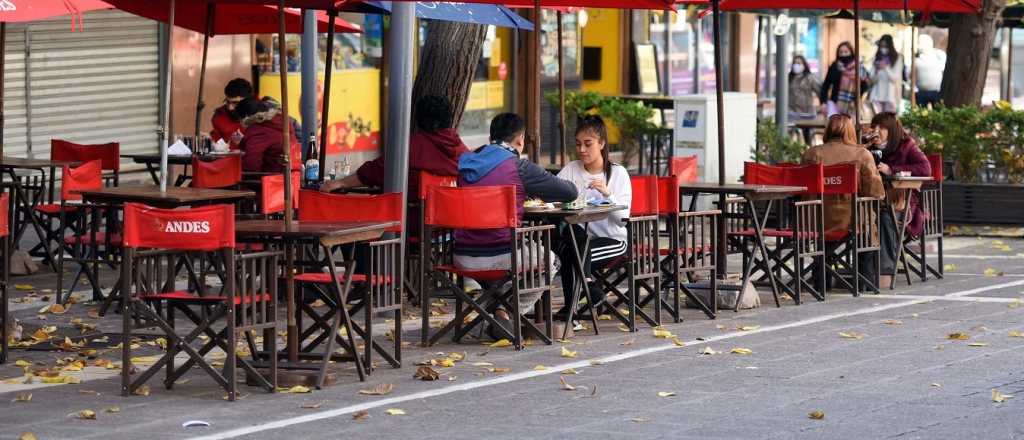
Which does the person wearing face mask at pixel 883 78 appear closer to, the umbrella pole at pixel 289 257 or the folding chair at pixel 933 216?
the folding chair at pixel 933 216

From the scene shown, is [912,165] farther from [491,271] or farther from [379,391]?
[379,391]

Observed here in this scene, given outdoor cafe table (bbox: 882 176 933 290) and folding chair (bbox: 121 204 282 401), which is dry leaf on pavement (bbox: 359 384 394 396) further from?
outdoor cafe table (bbox: 882 176 933 290)

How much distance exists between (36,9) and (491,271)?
3.39m

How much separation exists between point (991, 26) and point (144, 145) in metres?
9.44

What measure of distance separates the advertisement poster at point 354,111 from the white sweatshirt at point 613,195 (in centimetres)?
1066

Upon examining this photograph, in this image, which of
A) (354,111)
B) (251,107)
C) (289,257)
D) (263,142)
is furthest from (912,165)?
(354,111)

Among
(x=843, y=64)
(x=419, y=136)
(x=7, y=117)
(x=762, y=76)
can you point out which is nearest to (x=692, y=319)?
(x=419, y=136)

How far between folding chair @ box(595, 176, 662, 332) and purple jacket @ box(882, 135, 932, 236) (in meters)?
3.35

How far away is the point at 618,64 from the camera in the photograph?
29531 mm

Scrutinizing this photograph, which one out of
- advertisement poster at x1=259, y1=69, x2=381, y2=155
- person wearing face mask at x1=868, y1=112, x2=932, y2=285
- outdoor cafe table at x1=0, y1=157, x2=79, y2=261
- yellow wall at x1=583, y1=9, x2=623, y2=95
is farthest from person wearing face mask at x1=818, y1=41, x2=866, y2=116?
outdoor cafe table at x1=0, y1=157, x2=79, y2=261

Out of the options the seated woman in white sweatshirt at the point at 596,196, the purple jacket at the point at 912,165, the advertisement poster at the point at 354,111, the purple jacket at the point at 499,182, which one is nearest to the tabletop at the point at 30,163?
the purple jacket at the point at 499,182

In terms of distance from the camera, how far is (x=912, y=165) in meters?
14.6

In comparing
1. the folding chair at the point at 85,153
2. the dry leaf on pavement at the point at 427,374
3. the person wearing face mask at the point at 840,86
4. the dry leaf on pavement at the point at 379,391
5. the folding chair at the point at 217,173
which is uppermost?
the person wearing face mask at the point at 840,86

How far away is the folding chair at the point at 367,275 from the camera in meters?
9.76
